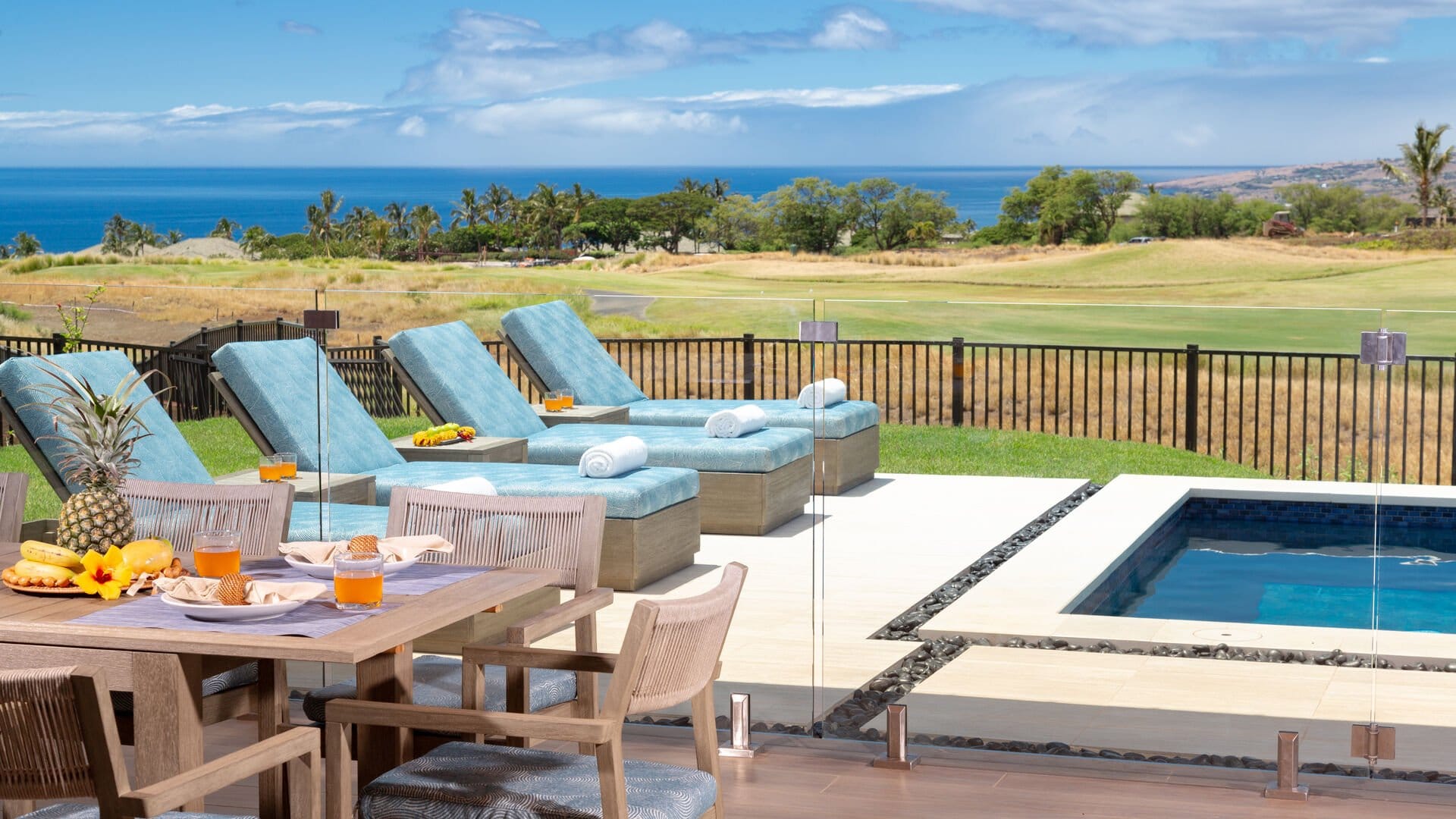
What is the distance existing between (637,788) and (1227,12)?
64.8 metres

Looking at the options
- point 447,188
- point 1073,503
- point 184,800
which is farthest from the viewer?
point 447,188

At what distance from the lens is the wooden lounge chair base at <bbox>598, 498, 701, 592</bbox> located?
158 inches

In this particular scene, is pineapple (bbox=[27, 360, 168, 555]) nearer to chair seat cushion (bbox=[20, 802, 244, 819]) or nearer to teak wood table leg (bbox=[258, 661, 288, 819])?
teak wood table leg (bbox=[258, 661, 288, 819])

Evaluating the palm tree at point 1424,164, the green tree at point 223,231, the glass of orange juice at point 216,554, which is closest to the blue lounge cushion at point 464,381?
the glass of orange juice at point 216,554

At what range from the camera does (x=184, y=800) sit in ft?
7.22

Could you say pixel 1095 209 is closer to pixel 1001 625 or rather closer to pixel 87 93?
pixel 87 93

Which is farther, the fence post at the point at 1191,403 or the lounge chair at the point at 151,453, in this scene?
the lounge chair at the point at 151,453

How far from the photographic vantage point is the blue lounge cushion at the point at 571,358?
167 inches

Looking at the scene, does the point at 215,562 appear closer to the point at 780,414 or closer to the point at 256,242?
the point at 780,414

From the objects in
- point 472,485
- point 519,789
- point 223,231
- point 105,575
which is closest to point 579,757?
point 519,789

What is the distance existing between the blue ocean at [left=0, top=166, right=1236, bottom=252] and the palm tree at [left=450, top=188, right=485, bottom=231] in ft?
3.75

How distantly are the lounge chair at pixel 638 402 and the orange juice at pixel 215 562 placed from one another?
1427mm

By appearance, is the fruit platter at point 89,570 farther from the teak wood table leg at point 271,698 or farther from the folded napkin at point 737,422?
the folded napkin at point 737,422

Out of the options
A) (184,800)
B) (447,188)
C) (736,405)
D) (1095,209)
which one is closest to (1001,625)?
(736,405)
